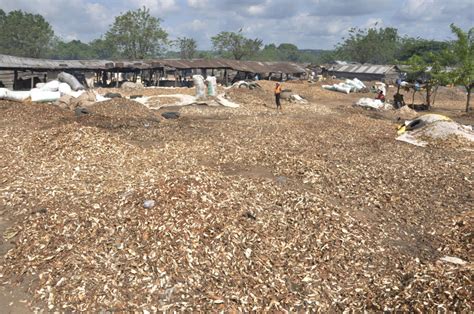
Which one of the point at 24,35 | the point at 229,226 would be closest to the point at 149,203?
the point at 229,226

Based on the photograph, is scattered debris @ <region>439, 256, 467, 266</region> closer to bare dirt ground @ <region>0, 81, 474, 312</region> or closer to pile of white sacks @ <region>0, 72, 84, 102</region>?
bare dirt ground @ <region>0, 81, 474, 312</region>

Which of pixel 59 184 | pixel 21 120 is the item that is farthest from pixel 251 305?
pixel 21 120

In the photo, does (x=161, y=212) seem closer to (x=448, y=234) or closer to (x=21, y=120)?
(x=448, y=234)

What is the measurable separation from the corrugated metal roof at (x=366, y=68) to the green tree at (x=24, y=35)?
54.2 metres

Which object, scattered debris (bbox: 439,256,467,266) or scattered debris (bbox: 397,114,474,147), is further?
scattered debris (bbox: 397,114,474,147)

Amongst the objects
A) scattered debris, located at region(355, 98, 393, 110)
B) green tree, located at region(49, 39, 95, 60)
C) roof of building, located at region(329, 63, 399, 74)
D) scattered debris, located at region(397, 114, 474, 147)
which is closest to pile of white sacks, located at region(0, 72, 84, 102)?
scattered debris, located at region(397, 114, 474, 147)

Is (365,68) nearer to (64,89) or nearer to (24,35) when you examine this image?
(64,89)

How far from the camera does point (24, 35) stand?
70125mm

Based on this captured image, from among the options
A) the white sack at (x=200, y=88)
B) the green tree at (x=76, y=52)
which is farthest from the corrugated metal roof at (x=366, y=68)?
the green tree at (x=76, y=52)

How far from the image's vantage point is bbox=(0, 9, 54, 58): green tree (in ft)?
229

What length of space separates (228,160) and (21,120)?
31.9 feet

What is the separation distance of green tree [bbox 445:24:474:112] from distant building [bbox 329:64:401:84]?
26.7 metres

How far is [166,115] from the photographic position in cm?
1875

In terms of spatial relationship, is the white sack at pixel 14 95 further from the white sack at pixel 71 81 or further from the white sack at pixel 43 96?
the white sack at pixel 71 81
